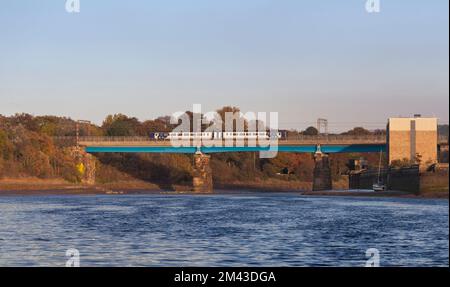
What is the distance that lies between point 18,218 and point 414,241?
46.5 meters

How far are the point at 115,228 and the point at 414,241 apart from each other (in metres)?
27.3

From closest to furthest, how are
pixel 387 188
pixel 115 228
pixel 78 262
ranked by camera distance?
pixel 78 262 → pixel 115 228 → pixel 387 188

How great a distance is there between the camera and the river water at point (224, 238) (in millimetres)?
56216

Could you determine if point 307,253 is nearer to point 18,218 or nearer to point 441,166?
point 18,218

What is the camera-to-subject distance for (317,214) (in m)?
109

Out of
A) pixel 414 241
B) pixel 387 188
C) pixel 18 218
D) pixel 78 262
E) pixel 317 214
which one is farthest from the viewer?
pixel 387 188

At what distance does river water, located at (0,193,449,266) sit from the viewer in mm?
56216

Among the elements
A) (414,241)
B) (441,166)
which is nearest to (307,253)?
(414,241)

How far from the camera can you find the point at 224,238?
2822 inches

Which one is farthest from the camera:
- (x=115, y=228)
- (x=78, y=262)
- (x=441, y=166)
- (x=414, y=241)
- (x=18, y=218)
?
(x=441, y=166)
